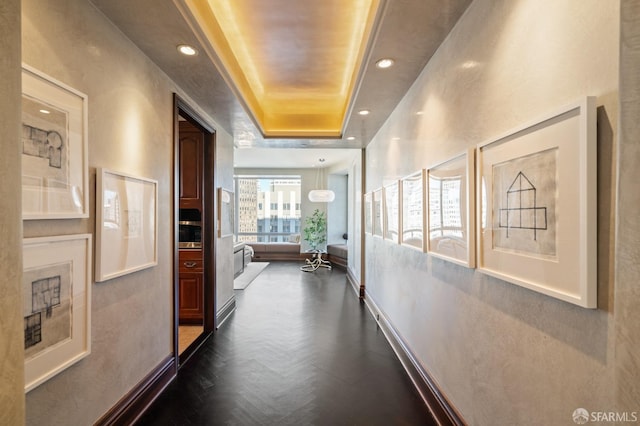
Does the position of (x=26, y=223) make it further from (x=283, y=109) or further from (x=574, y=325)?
(x=283, y=109)

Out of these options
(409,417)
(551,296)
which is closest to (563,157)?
(551,296)

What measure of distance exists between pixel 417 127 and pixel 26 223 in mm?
2727

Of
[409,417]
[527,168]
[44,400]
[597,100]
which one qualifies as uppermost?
[597,100]

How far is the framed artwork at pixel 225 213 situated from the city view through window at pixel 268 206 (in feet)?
21.9

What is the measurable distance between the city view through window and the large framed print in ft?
33.3

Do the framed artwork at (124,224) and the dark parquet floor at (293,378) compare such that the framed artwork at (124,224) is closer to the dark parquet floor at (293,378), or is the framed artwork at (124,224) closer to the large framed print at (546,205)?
the dark parquet floor at (293,378)

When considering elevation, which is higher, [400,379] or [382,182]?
[382,182]

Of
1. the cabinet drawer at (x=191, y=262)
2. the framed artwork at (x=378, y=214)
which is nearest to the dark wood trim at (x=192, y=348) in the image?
the cabinet drawer at (x=191, y=262)

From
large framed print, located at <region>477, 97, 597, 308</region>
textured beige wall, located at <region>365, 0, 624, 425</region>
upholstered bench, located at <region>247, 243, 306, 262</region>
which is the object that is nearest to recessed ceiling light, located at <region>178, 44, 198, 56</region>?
textured beige wall, located at <region>365, 0, 624, 425</region>

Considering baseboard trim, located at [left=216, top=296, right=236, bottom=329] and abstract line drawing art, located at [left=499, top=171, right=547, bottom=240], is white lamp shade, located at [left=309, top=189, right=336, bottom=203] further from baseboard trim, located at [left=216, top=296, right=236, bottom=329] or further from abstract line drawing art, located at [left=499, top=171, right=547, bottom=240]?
abstract line drawing art, located at [left=499, top=171, right=547, bottom=240]

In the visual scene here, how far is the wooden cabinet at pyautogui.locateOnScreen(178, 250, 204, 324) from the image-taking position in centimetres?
407

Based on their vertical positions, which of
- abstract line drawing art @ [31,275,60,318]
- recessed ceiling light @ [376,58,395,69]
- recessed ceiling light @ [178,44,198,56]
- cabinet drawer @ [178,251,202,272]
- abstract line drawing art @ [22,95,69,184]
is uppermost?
recessed ceiling light @ [178,44,198,56]

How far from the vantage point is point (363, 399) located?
253 centimetres

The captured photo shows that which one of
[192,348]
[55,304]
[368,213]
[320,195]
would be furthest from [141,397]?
[320,195]
